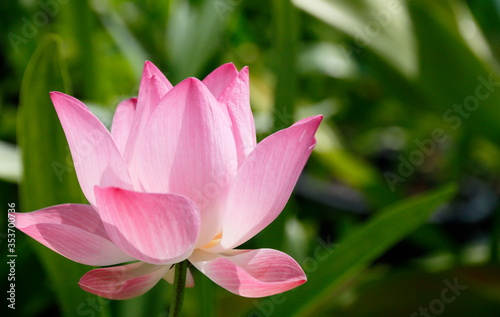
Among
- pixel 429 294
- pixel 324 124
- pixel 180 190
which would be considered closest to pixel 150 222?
pixel 180 190

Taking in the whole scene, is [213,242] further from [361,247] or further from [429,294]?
[429,294]

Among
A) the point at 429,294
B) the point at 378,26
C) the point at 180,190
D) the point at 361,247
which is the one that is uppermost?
the point at 378,26

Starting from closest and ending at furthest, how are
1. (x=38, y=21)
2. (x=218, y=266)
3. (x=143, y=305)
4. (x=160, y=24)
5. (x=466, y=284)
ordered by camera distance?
(x=218, y=266) < (x=143, y=305) < (x=466, y=284) < (x=38, y=21) < (x=160, y=24)

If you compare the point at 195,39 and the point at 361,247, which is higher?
A: the point at 195,39

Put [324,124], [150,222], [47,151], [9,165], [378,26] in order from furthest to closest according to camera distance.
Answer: [324,124]
[378,26]
[9,165]
[47,151]
[150,222]

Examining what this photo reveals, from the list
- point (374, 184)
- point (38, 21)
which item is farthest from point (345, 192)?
point (38, 21)

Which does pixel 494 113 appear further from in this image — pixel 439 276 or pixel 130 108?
pixel 130 108

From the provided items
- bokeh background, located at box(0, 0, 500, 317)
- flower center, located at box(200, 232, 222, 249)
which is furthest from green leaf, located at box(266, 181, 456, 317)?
flower center, located at box(200, 232, 222, 249)
